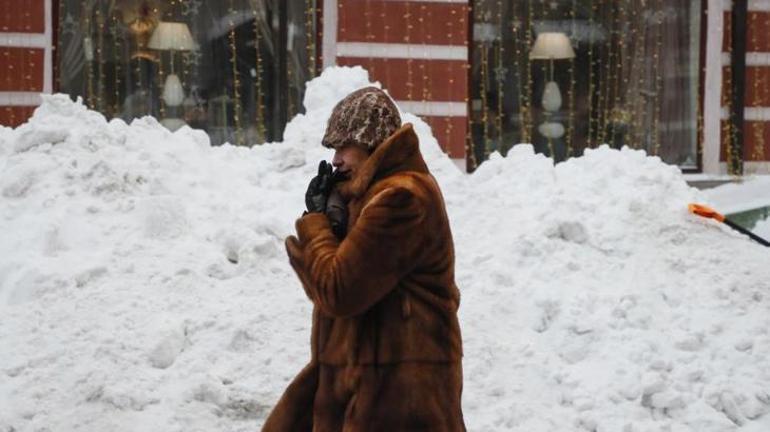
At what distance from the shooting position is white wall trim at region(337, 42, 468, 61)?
12.3m

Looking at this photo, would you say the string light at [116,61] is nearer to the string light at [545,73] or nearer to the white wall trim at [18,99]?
the white wall trim at [18,99]

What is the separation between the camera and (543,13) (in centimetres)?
1299

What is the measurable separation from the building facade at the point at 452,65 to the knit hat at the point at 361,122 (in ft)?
25.0

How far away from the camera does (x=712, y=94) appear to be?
13.0 m

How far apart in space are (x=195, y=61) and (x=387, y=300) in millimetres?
8373

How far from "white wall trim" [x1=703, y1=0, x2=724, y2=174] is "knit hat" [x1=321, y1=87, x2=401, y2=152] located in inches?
346

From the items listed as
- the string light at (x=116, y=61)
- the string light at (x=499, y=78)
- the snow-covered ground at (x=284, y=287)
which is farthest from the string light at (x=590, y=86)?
the string light at (x=116, y=61)

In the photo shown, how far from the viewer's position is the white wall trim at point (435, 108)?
12297 millimetres

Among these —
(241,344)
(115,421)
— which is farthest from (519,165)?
(115,421)

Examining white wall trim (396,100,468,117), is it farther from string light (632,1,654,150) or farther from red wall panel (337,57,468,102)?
string light (632,1,654,150)

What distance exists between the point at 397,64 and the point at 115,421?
5.97 m

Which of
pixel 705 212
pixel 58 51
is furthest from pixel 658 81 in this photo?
pixel 58 51

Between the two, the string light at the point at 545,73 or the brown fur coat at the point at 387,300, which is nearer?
the brown fur coat at the point at 387,300

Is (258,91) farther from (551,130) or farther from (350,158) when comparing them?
(350,158)
